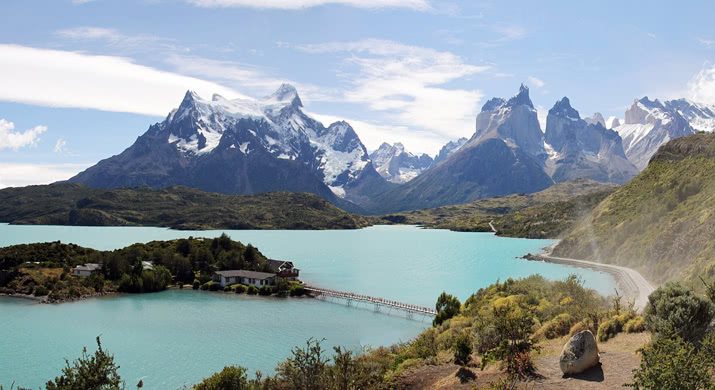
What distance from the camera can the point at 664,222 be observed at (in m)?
94.4

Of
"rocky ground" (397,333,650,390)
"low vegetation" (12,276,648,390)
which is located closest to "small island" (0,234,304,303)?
"low vegetation" (12,276,648,390)

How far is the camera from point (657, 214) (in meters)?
102

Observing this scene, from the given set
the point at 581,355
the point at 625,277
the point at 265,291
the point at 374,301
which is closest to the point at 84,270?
the point at 265,291

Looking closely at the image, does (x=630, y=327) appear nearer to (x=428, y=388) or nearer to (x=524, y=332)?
(x=524, y=332)

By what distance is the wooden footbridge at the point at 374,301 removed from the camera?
259 ft

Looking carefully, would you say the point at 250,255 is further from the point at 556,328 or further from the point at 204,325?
the point at 556,328

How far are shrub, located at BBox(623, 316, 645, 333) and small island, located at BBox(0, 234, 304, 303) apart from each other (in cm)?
7147

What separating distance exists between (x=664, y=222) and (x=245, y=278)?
242ft

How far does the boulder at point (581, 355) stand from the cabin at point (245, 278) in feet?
261

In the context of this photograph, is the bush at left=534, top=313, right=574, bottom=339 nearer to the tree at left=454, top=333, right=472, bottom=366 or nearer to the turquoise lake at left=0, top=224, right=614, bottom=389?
the tree at left=454, top=333, right=472, bottom=366

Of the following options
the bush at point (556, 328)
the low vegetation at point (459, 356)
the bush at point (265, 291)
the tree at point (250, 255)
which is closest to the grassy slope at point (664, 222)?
the low vegetation at point (459, 356)

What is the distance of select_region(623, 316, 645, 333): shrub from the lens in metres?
30.3

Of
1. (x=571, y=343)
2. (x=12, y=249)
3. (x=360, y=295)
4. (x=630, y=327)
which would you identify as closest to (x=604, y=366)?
(x=571, y=343)

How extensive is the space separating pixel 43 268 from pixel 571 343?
104694 mm
